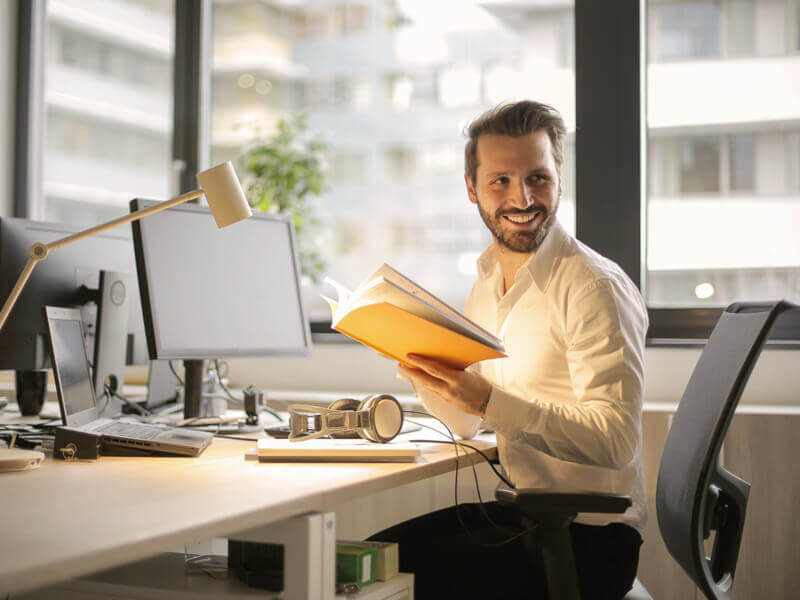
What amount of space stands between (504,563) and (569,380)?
1.26ft

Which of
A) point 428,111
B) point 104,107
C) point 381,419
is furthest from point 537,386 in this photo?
point 104,107

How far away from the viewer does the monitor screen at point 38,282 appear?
6.78ft

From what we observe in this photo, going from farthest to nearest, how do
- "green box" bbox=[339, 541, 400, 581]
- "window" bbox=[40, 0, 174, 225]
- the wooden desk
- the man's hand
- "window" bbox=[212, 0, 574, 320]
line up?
"window" bbox=[40, 0, 174, 225] < "window" bbox=[212, 0, 574, 320] < the man's hand < "green box" bbox=[339, 541, 400, 581] < the wooden desk

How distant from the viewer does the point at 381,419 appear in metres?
1.64

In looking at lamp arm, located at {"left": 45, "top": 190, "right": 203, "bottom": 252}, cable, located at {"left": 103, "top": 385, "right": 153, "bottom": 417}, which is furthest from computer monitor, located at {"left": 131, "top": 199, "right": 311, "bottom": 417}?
lamp arm, located at {"left": 45, "top": 190, "right": 203, "bottom": 252}

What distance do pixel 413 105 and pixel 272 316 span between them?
4.39 feet

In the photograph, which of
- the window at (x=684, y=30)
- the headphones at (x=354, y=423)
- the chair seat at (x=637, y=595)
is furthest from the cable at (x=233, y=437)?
the window at (x=684, y=30)

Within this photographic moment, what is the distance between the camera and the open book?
4.63 feet

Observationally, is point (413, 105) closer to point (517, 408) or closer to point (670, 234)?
point (670, 234)

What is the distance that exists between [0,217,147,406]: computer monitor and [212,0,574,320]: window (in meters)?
1.17

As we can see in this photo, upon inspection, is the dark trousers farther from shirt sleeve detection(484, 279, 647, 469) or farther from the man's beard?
the man's beard

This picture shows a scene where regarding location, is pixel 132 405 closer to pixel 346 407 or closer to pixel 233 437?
pixel 233 437

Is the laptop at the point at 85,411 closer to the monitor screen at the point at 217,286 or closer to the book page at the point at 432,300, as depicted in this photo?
the monitor screen at the point at 217,286

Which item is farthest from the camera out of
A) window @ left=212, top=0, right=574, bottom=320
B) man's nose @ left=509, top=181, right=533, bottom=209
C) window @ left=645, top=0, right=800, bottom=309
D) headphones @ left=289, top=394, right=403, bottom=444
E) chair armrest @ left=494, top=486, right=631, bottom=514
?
window @ left=212, top=0, right=574, bottom=320
